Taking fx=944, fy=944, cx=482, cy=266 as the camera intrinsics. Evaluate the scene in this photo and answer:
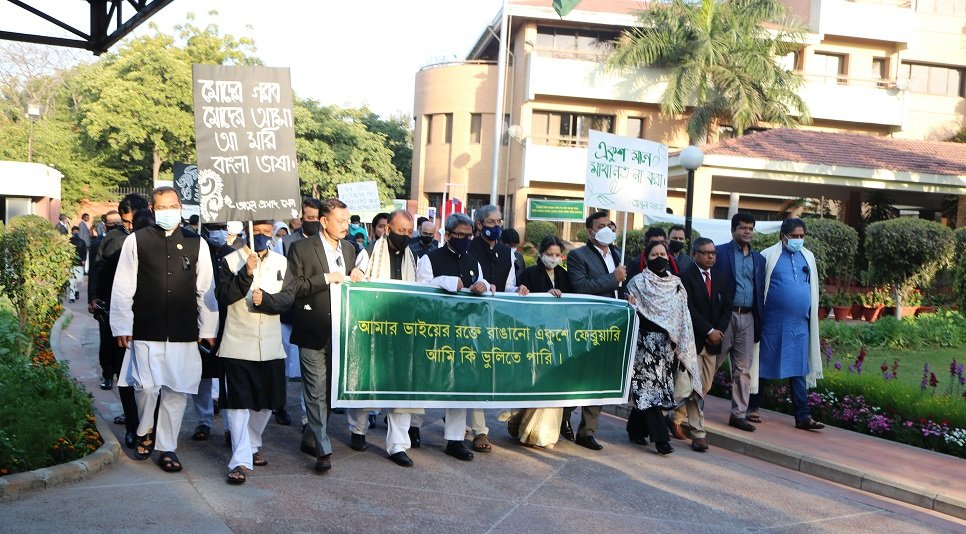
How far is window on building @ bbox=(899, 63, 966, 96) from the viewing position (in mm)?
42169

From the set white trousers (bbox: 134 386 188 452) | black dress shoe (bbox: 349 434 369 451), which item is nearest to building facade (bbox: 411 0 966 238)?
black dress shoe (bbox: 349 434 369 451)

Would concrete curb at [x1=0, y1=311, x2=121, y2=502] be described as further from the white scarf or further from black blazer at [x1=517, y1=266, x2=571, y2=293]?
black blazer at [x1=517, y1=266, x2=571, y2=293]

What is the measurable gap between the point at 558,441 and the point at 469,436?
2.84 ft

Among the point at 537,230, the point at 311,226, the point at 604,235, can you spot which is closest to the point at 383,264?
the point at 604,235

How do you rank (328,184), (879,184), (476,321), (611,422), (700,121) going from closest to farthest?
(476,321) < (611,422) < (879,184) < (700,121) < (328,184)

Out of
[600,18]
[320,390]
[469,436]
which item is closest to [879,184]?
[600,18]

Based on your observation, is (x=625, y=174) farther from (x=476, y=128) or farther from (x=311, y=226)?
(x=476, y=128)

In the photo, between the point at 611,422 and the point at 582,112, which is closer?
the point at 611,422

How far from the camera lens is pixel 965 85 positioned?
4228 centimetres

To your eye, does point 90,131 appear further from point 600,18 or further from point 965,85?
point 965,85

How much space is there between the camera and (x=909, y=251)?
19219mm

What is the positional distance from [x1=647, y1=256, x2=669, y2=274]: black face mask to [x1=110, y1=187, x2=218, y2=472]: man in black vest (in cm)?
387

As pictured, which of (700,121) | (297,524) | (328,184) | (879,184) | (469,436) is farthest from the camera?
(328,184)

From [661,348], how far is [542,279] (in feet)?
4.09
